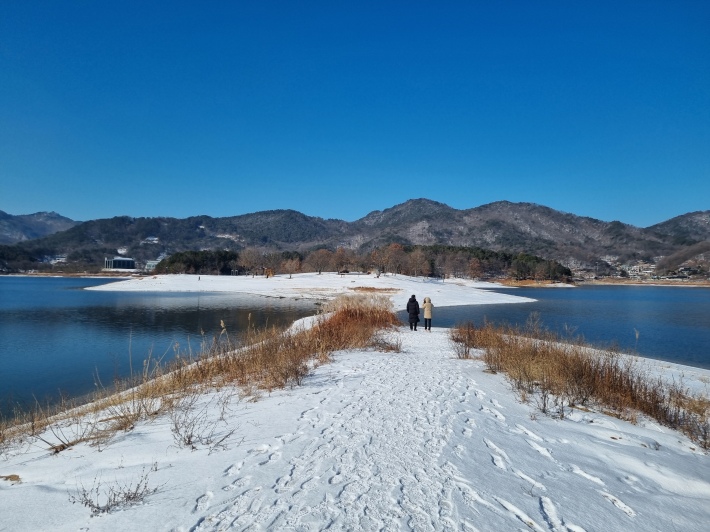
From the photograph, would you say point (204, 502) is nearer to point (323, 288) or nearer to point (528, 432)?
point (528, 432)

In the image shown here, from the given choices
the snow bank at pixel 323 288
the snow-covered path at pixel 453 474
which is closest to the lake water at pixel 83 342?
the snow-covered path at pixel 453 474

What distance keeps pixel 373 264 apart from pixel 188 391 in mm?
92274

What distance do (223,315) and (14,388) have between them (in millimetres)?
18106

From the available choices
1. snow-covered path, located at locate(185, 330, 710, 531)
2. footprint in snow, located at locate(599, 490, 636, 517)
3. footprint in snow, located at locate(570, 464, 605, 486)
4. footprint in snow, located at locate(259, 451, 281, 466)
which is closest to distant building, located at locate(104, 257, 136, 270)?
snow-covered path, located at locate(185, 330, 710, 531)

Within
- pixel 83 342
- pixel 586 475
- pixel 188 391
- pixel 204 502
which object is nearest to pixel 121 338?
pixel 83 342

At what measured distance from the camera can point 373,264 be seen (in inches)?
3875

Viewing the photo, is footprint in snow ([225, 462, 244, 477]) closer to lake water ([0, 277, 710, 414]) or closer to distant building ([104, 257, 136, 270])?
lake water ([0, 277, 710, 414])

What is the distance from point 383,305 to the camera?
752 inches

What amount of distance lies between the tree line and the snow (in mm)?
84926

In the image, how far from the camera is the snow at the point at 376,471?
9.64 feet

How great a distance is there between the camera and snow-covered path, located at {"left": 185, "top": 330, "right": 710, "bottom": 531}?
9.75ft

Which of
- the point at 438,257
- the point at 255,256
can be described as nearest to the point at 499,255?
the point at 438,257

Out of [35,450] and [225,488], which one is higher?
[225,488]

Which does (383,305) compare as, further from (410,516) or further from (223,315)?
(410,516)
